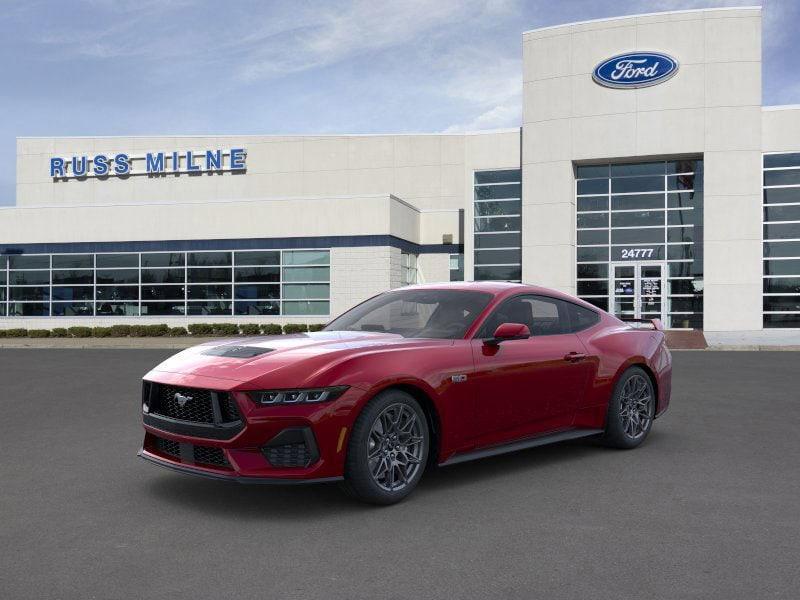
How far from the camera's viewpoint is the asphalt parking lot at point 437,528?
409 centimetres

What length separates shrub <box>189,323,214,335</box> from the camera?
31297 mm

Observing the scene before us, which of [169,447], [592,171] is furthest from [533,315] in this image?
[592,171]

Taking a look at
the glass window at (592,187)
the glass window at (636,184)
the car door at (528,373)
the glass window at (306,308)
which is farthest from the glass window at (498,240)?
the car door at (528,373)

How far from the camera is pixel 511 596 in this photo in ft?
12.8

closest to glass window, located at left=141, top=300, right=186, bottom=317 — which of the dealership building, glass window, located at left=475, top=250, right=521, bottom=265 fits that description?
the dealership building

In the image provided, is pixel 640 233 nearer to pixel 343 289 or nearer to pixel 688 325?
pixel 688 325

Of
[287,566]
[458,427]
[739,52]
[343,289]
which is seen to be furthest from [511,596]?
[739,52]

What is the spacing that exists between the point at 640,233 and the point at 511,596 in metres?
30.5

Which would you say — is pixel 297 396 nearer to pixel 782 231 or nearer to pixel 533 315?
pixel 533 315

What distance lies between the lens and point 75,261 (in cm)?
3497

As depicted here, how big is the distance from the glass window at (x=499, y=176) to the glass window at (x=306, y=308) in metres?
8.87

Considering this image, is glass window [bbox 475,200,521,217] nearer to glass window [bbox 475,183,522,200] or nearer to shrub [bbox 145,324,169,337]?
glass window [bbox 475,183,522,200]

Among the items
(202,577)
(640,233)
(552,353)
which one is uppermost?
(640,233)

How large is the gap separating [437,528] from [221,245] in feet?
98.2
